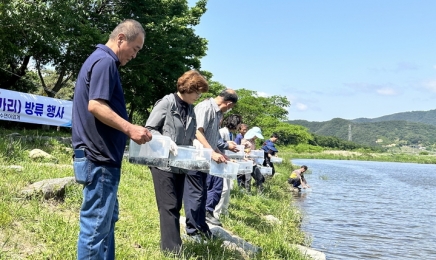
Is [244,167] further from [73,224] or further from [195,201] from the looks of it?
[73,224]

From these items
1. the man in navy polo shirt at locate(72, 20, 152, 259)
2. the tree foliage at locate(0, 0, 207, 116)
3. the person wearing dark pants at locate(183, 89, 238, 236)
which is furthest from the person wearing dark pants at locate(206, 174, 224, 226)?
the tree foliage at locate(0, 0, 207, 116)

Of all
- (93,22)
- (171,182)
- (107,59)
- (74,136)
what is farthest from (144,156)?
(93,22)

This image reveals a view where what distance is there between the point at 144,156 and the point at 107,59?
1.02m

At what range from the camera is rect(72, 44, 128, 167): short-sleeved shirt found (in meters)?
2.71

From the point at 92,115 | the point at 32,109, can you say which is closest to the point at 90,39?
the point at 32,109

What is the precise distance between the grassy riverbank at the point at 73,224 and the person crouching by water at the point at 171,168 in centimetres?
23

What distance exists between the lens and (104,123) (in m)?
2.71

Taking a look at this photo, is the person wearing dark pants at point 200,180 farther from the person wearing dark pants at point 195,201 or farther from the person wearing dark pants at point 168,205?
the person wearing dark pants at point 168,205

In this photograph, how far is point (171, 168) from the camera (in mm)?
3869

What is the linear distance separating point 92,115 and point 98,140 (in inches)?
6.3

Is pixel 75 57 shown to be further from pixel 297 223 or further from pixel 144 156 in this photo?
pixel 144 156

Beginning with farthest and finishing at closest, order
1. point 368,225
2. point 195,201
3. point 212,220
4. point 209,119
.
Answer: point 368,225
point 212,220
point 209,119
point 195,201

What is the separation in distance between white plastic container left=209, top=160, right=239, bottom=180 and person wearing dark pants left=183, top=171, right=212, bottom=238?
0.29 m

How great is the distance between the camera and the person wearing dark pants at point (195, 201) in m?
4.56
